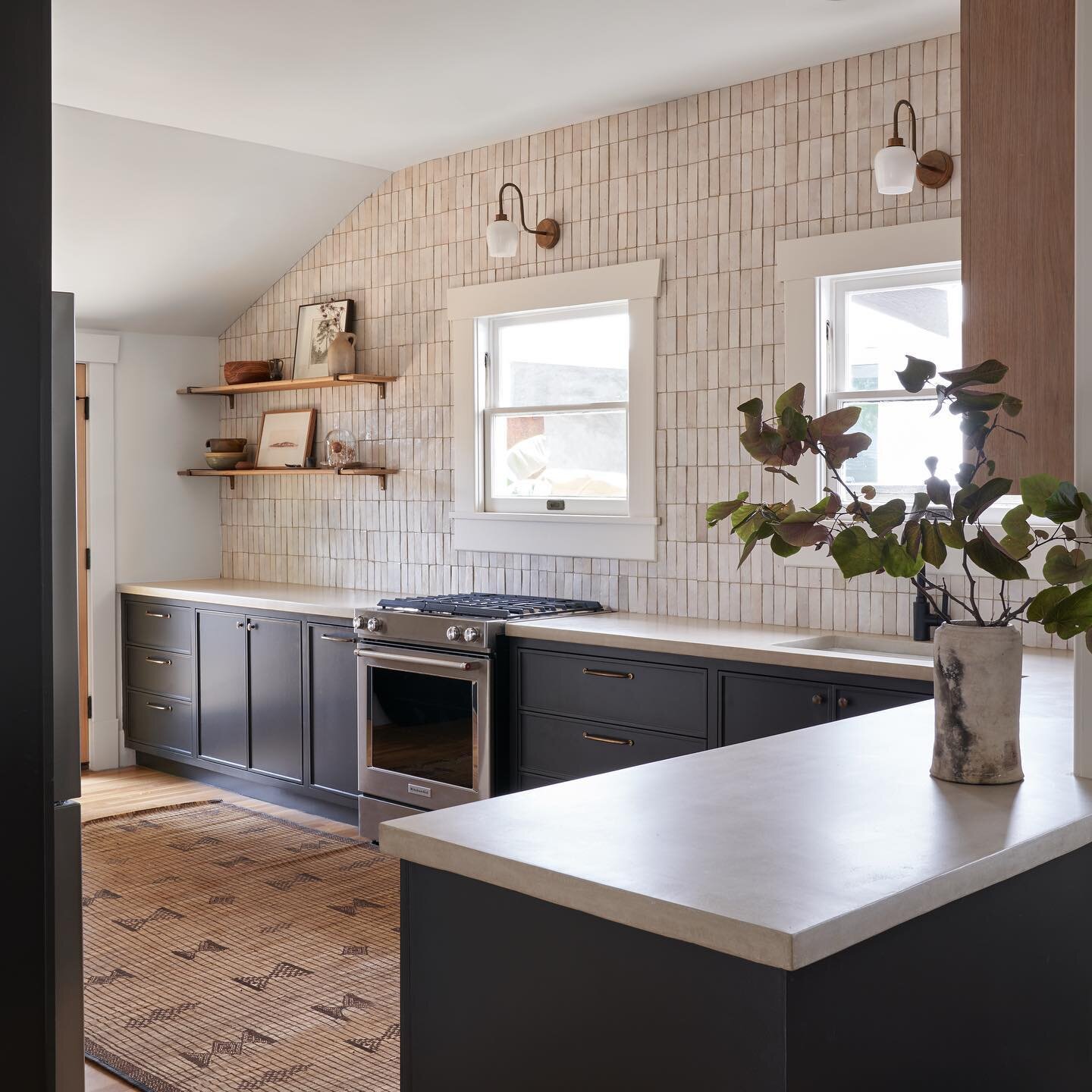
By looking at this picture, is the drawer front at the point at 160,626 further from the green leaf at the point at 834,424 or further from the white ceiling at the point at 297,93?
the green leaf at the point at 834,424

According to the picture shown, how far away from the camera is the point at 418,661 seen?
4695 millimetres

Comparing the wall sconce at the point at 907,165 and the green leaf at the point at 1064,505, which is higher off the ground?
the wall sconce at the point at 907,165

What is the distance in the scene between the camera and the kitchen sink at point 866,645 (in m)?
4.00

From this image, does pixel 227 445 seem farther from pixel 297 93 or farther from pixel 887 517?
pixel 887 517

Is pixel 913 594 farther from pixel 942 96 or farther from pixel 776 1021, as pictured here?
pixel 776 1021

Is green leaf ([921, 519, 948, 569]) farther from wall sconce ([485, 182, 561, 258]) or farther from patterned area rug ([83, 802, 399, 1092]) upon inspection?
wall sconce ([485, 182, 561, 258])

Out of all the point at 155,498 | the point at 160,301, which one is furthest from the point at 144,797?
the point at 160,301

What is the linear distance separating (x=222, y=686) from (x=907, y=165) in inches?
144

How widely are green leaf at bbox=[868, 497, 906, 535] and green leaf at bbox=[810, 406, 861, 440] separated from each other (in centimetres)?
11

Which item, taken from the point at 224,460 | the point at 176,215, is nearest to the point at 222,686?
the point at 224,460

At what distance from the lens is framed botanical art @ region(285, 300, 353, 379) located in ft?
19.5

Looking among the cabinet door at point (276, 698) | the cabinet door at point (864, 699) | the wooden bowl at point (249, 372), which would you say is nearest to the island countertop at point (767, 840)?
the cabinet door at point (864, 699)

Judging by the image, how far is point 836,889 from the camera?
50.2 inches

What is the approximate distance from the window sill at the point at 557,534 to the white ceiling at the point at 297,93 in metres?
1.54
